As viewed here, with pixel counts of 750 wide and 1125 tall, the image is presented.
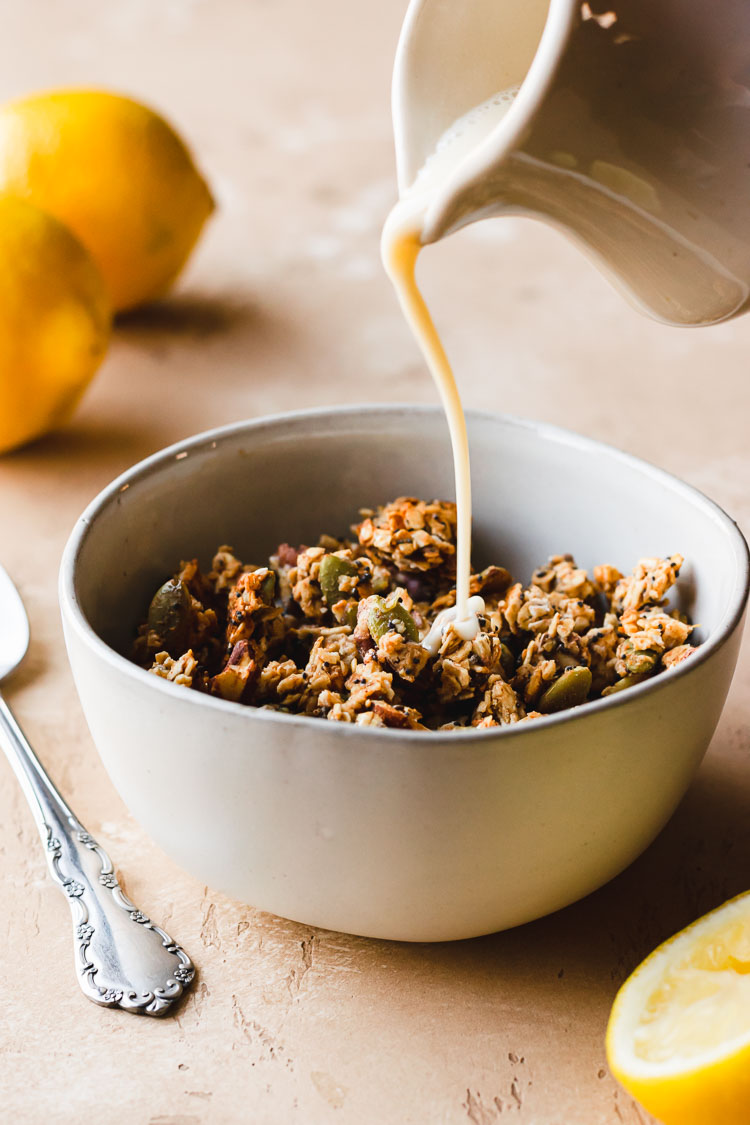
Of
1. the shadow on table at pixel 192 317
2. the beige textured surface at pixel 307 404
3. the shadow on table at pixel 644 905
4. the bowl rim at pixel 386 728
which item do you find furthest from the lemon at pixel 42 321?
the shadow on table at pixel 644 905

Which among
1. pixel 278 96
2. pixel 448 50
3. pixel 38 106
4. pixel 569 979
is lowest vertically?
pixel 278 96

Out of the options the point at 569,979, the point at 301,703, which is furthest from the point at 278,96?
the point at 569,979

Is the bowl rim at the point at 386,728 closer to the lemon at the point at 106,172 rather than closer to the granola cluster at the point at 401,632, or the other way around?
the granola cluster at the point at 401,632

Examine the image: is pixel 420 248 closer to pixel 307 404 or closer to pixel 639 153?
pixel 639 153

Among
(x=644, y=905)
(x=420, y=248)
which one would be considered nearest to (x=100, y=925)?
(x=644, y=905)

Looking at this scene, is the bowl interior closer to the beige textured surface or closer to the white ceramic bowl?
the white ceramic bowl

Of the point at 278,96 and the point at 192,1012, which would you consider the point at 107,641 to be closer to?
the point at 192,1012
